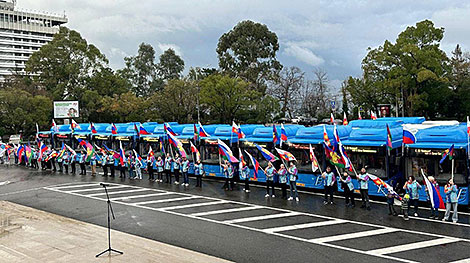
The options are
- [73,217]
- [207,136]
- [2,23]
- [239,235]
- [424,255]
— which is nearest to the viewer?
[424,255]

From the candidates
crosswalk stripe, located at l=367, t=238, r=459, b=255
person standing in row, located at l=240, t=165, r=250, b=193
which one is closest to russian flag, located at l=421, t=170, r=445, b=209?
crosswalk stripe, located at l=367, t=238, r=459, b=255

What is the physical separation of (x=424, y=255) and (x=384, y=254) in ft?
3.26

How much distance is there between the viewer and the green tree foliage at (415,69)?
144ft

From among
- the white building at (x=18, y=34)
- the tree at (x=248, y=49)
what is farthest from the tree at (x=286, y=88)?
the white building at (x=18, y=34)

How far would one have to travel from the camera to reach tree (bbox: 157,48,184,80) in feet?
309

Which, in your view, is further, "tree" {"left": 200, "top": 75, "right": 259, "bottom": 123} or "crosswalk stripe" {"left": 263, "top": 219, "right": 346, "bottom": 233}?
"tree" {"left": 200, "top": 75, "right": 259, "bottom": 123}

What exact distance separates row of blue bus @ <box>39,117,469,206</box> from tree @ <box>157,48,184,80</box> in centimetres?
6583

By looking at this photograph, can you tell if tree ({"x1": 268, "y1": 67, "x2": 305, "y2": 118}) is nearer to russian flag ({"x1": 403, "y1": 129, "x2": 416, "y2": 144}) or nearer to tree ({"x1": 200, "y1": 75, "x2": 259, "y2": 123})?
tree ({"x1": 200, "y1": 75, "x2": 259, "y2": 123})

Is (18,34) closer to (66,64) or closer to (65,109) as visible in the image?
(66,64)

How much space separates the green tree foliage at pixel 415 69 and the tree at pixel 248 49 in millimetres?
26335

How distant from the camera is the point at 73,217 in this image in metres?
17.2

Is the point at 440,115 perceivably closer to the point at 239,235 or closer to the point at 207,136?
the point at 207,136

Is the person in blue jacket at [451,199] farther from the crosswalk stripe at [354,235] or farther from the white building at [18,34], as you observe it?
the white building at [18,34]

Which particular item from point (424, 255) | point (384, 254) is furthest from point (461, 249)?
point (384, 254)
